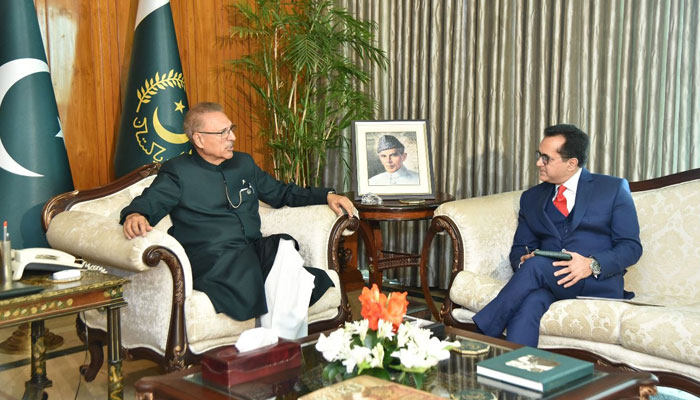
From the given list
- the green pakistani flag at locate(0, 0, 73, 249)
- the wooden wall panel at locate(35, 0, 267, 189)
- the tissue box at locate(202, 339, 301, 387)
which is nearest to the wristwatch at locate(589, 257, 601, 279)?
the tissue box at locate(202, 339, 301, 387)

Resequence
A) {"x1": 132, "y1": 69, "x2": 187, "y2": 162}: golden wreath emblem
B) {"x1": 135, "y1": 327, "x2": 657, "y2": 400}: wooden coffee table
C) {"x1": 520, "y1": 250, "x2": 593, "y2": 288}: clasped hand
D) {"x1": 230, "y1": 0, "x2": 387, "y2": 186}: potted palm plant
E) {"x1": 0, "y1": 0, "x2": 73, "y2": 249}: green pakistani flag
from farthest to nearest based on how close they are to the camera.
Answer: {"x1": 230, "y1": 0, "x2": 387, "y2": 186}: potted palm plant → {"x1": 132, "y1": 69, "x2": 187, "y2": 162}: golden wreath emblem → {"x1": 0, "y1": 0, "x2": 73, "y2": 249}: green pakistani flag → {"x1": 520, "y1": 250, "x2": 593, "y2": 288}: clasped hand → {"x1": 135, "y1": 327, "x2": 657, "y2": 400}: wooden coffee table

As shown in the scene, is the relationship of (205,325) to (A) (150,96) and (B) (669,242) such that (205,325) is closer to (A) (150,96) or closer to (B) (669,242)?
(A) (150,96)

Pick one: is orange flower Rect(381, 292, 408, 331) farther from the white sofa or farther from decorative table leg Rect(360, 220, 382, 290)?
decorative table leg Rect(360, 220, 382, 290)

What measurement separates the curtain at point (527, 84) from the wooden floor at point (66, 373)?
7.71ft

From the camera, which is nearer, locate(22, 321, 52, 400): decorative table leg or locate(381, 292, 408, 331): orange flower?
locate(381, 292, 408, 331): orange flower

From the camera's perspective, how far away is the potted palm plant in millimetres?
4770

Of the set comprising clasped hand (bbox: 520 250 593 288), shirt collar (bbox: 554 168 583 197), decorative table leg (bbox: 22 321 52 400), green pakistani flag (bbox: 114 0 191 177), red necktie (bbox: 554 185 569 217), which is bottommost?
decorative table leg (bbox: 22 321 52 400)

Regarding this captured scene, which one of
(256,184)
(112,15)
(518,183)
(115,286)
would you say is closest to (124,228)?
(115,286)

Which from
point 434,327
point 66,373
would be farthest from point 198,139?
point 434,327

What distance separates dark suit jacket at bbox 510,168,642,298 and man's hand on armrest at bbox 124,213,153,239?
5.49ft

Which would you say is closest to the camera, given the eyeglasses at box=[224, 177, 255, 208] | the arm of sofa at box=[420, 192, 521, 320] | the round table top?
the arm of sofa at box=[420, 192, 521, 320]

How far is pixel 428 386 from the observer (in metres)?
1.92

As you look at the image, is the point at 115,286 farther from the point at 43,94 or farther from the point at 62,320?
the point at 62,320

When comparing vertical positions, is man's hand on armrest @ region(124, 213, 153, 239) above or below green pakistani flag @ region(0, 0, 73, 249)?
below
